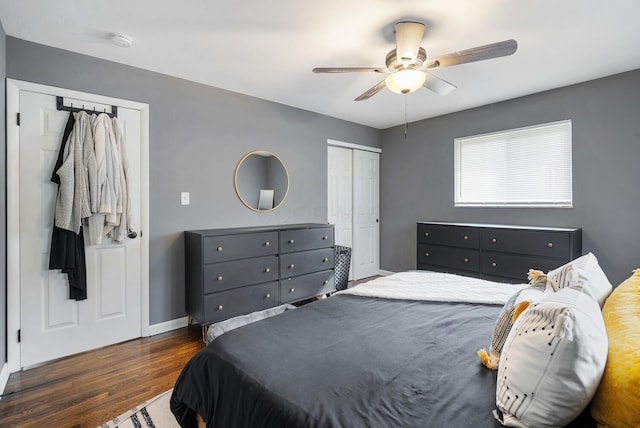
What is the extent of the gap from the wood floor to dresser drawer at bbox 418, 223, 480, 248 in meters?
2.84

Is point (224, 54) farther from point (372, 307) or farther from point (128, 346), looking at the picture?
point (128, 346)

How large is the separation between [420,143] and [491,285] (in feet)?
9.46

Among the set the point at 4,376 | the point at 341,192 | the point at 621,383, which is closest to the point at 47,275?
the point at 4,376

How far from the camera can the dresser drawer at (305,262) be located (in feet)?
10.9

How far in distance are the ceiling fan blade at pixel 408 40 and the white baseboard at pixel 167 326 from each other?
9.77ft

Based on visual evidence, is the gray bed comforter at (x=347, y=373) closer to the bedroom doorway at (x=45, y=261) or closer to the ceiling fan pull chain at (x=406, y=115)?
the bedroom doorway at (x=45, y=261)

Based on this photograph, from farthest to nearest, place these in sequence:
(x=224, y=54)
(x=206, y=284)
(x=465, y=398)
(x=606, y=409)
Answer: (x=206, y=284) → (x=224, y=54) → (x=465, y=398) → (x=606, y=409)

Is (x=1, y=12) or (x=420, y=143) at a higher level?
(x=1, y=12)

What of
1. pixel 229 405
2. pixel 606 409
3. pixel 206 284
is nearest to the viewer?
pixel 606 409

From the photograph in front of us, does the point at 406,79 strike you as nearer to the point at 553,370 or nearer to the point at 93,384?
the point at 553,370

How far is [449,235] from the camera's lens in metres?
3.79

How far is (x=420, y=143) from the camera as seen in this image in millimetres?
4590

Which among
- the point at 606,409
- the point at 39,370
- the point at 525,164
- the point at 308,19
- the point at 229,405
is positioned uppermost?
the point at 308,19

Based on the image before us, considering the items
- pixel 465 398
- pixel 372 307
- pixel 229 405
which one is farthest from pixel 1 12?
pixel 465 398
